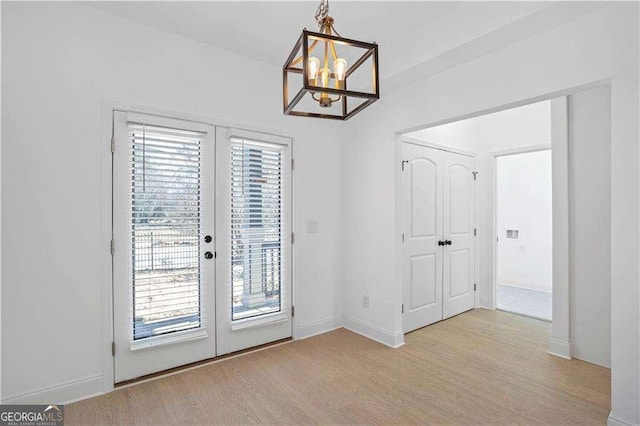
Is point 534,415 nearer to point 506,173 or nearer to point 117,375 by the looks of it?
point 117,375

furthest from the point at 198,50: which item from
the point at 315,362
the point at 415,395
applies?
the point at 415,395

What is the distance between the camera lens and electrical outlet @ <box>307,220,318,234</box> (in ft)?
11.8

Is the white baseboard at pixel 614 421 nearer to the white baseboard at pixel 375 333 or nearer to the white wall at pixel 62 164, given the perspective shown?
the white baseboard at pixel 375 333

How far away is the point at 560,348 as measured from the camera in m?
3.05

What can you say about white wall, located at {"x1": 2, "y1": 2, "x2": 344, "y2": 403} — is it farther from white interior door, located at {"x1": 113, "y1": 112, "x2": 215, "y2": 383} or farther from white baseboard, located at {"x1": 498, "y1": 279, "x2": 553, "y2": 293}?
white baseboard, located at {"x1": 498, "y1": 279, "x2": 553, "y2": 293}

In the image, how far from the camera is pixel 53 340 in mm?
2262

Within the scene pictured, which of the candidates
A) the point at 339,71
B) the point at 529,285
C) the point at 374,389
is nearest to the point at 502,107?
the point at 339,71

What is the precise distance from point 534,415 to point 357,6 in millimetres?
3167

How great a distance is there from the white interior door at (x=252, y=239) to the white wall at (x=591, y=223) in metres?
2.73

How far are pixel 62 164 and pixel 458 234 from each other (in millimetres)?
4236

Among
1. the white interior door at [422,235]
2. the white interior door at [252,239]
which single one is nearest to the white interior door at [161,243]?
the white interior door at [252,239]

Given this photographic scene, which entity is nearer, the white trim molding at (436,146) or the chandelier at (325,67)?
the chandelier at (325,67)

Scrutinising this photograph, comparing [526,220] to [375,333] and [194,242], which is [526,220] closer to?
[375,333]

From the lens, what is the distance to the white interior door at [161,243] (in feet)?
8.30
